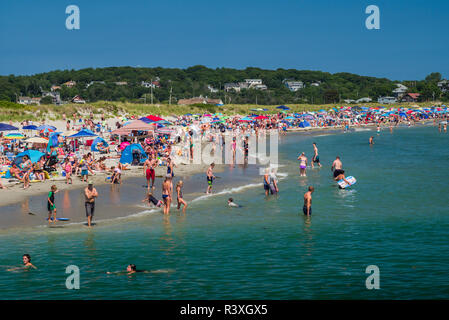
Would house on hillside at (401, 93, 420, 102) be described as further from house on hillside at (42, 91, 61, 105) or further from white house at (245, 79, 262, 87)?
house on hillside at (42, 91, 61, 105)

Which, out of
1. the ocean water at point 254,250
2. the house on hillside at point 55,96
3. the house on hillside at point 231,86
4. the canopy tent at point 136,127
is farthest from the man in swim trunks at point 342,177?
the house on hillside at point 231,86

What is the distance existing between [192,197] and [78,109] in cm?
3959

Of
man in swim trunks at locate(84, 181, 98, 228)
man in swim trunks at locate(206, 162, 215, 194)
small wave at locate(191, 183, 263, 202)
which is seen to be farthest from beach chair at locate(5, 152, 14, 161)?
man in swim trunks at locate(84, 181, 98, 228)

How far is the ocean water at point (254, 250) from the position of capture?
35.8 feet

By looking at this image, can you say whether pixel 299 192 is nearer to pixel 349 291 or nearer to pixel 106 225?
pixel 106 225

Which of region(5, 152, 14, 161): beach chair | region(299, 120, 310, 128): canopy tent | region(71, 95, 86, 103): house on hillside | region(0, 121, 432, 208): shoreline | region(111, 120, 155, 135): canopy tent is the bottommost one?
region(0, 121, 432, 208): shoreline

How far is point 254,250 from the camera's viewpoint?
13.7 m

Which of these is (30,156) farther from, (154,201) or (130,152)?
(154,201)

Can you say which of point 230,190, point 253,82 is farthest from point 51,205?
point 253,82

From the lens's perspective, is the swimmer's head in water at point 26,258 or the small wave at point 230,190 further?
the small wave at point 230,190

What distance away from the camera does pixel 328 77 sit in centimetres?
19738

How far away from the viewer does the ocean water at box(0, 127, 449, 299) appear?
1091 cm

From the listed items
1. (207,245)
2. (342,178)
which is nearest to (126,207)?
(207,245)

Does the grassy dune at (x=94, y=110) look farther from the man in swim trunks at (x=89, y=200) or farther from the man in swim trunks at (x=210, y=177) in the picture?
the man in swim trunks at (x=89, y=200)
